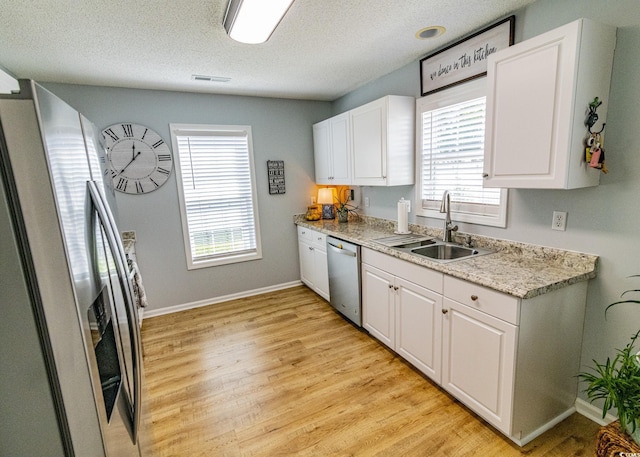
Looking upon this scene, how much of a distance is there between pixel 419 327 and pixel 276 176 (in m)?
2.59

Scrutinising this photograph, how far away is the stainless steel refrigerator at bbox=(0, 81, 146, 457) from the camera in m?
0.67

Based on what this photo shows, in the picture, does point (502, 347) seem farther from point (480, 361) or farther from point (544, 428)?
point (544, 428)

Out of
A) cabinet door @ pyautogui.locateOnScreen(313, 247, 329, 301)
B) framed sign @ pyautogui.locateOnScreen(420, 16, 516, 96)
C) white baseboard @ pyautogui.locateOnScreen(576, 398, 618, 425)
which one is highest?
framed sign @ pyautogui.locateOnScreen(420, 16, 516, 96)

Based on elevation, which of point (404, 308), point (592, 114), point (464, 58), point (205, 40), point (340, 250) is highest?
point (205, 40)

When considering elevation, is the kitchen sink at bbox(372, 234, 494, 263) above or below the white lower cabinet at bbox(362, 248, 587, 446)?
above

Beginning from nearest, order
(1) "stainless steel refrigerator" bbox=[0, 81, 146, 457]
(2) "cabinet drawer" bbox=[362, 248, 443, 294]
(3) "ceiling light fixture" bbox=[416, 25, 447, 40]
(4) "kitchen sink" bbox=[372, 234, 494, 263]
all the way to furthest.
A: (1) "stainless steel refrigerator" bbox=[0, 81, 146, 457], (2) "cabinet drawer" bbox=[362, 248, 443, 294], (3) "ceiling light fixture" bbox=[416, 25, 447, 40], (4) "kitchen sink" bbox=[372, 234, 494, 263]

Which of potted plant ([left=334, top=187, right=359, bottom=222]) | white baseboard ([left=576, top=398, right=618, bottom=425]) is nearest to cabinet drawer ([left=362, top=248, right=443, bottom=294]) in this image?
white baseboard ([left=576, top=398, right=618, bottom=425])

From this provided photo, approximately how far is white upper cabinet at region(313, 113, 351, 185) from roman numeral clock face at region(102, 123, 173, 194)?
5.79 feet

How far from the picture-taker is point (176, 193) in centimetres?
354

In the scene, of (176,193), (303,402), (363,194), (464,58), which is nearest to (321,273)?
(363,194)

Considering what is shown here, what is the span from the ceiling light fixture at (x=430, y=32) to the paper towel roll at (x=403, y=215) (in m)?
1.33

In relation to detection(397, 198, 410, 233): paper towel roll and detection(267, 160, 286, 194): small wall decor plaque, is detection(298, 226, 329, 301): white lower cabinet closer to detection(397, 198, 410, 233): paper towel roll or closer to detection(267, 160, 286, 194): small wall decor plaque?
detection(267, 160, 286, 194): small wall decor plaque

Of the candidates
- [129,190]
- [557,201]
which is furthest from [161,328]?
[557,201]

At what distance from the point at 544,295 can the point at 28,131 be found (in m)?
2.11
